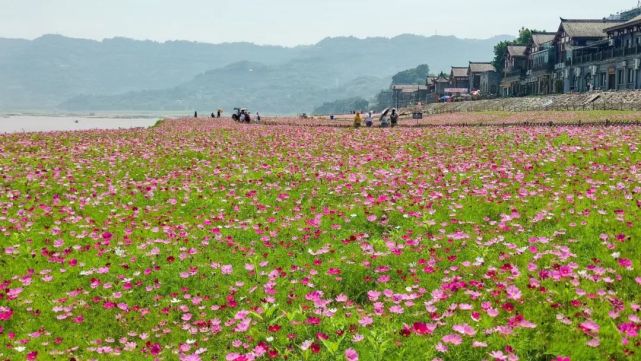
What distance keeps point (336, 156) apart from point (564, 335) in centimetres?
1453

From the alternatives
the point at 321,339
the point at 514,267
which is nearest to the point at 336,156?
the point at 514,267

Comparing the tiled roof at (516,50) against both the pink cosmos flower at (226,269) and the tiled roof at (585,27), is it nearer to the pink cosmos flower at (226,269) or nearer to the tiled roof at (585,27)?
the tiled roof at (585,27)

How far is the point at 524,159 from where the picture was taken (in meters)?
16.6

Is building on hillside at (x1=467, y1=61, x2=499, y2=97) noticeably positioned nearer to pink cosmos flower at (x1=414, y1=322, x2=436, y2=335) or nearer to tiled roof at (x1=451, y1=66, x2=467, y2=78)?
tiled roof at (x1=451, y1=66, x2=467, y2=78)

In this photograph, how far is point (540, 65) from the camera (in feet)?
321

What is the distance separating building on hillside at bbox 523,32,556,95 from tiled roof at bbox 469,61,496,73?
24.6m

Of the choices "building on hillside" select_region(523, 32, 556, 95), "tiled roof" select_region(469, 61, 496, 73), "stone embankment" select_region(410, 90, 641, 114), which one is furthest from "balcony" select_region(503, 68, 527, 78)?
"tiled roof" select_region(469, 61, 496, 73)

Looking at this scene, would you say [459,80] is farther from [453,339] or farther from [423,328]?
[453,339]

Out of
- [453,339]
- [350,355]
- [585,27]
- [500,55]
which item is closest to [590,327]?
[453,339]

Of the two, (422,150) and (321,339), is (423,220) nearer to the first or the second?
(321,339)

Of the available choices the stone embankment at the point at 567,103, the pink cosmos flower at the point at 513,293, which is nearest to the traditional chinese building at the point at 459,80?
the stone embankment at the point at 567,103

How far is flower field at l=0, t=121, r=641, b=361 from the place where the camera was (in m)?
6.12

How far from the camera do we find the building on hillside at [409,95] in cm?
16900

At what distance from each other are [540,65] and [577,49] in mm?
15671
